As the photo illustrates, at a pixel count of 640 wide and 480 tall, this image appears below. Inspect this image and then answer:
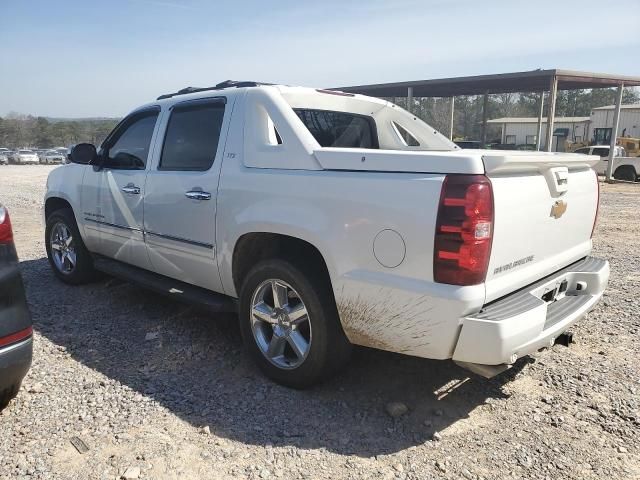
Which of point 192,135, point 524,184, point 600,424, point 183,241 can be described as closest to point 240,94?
point 192,135

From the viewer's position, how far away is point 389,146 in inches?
184

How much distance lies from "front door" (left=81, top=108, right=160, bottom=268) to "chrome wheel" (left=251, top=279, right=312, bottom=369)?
1.48 m

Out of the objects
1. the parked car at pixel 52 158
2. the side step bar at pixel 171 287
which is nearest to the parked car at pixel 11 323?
the side step bar at pixel 171 287

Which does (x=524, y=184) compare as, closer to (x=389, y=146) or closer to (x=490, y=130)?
(x=389, y=146)

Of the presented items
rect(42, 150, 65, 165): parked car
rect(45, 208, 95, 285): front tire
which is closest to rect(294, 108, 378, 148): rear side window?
rect(45, 208, 95, 285): front tire

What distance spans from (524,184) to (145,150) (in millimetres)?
3177

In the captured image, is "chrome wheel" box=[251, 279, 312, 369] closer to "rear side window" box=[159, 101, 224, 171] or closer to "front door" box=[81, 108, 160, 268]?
"rear side window" box=[159, 101, 224, 171]

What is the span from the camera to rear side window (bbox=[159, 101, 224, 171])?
386 centimetres

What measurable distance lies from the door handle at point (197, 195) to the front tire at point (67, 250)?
2.20m

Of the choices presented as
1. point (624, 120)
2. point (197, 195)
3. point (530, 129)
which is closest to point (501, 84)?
point (197, 195)

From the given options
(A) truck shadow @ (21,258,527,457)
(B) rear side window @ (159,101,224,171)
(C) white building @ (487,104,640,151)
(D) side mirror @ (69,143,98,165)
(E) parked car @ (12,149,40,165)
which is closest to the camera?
(A) truck shadow @ (21,258,527,457)

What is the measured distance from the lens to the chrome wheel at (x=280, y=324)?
3312 millimetres

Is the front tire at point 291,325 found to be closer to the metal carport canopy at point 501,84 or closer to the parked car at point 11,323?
the parked car at point 11,323

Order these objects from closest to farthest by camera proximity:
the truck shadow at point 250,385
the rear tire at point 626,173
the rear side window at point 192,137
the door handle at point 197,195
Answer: the truck shadow at point 250,385 → the door handle at point 197,195 → the rear side window at point 192,137 → the rear tire at point 626,173
